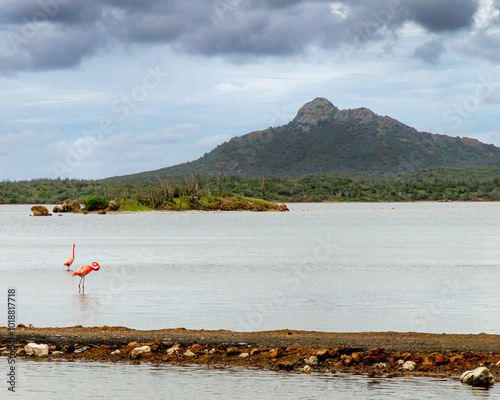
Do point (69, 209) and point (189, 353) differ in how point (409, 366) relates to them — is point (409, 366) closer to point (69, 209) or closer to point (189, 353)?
point (189, 353)

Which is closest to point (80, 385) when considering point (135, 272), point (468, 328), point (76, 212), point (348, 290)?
point (468, 328)

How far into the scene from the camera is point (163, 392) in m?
11.1

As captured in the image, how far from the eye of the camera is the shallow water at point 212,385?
425 inches

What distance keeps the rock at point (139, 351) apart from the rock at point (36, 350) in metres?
1.79

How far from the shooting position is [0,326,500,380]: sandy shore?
40.2 ft

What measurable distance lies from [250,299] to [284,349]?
27.0ft

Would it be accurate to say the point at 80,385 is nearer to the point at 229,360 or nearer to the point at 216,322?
the point at 229,360

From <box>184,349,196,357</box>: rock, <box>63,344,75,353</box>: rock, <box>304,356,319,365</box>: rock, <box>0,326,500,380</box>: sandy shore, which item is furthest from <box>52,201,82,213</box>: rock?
<box>304,356,319,365</box>: rock

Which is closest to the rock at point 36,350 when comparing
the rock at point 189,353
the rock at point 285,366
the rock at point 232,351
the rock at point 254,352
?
the rock at point 189,353

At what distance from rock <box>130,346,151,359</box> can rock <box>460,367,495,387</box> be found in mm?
5821

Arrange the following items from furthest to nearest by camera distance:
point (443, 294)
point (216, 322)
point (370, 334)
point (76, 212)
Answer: point (76, 212), point (443, 294), point (216, 322), point (370, 334)

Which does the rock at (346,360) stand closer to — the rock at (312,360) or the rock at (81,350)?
the rock at (312,360)

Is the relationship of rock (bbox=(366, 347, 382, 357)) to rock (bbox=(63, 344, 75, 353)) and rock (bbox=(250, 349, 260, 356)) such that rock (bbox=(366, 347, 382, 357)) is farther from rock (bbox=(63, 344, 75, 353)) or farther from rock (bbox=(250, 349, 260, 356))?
rock (bbox=(63, 344, 75, 353))

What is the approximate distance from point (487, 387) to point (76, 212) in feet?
408
